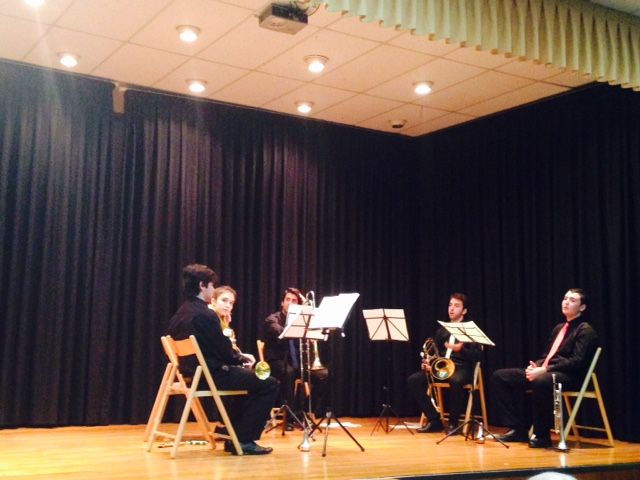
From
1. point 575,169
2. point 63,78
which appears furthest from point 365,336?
point 63,78

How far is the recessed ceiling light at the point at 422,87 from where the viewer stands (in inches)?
287

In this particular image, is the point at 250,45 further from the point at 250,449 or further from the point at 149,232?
the point at 250,449

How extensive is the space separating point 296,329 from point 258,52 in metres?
2.54

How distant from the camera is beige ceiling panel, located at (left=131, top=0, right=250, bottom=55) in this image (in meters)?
5.77

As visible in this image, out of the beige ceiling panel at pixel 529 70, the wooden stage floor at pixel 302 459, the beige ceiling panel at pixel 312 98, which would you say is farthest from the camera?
the beige ceiling panel at pixel 312 98

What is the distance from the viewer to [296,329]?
5816mm

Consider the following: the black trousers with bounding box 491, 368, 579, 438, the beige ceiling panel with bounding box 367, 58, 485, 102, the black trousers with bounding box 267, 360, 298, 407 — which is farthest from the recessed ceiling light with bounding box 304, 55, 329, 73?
the black trousers with bounding box 491, 368, 579, 438

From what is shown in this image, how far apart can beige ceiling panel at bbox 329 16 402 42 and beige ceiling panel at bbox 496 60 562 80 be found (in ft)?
4.22

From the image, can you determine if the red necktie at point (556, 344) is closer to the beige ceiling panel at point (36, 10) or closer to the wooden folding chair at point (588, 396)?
the wooden folding chair at point (588, 396)

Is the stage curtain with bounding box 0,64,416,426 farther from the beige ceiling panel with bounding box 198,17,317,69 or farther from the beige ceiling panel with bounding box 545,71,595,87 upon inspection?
the beige ceiling panel with bounding box 545,71,595,87

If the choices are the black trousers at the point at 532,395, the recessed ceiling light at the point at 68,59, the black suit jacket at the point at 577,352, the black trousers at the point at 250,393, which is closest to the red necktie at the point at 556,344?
the black suit jacket at the point at 577,352

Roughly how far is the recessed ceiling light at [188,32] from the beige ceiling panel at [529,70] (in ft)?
9.15

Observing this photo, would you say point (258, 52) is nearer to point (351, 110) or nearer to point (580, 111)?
point (351, 110)

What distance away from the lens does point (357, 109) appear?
325 inches
